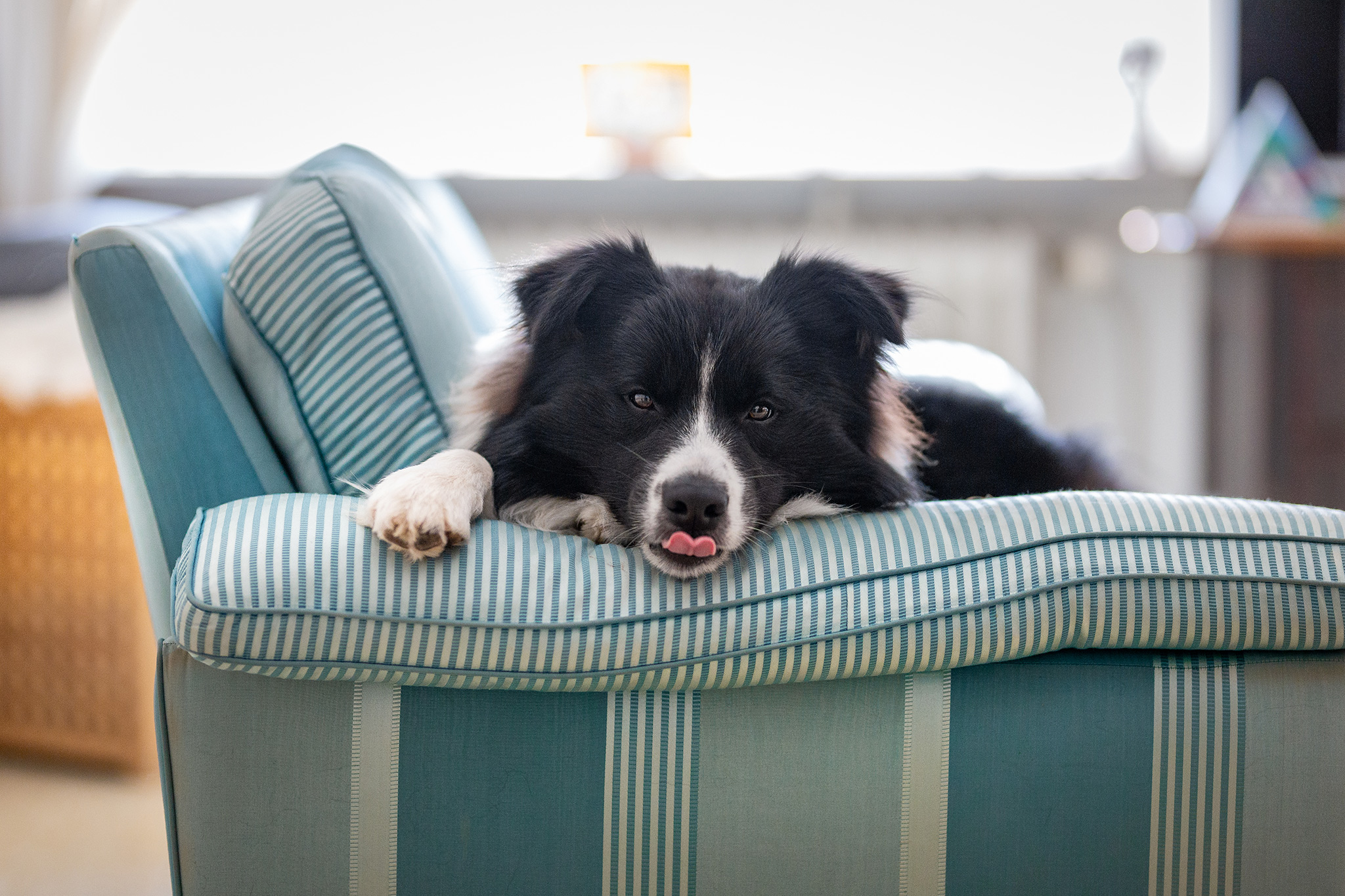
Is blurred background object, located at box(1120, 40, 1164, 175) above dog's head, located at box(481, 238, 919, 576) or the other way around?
above

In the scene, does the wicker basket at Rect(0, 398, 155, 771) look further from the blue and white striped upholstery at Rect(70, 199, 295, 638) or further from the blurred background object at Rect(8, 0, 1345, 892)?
the blurred background object at Rect(8, 0, 1345, 892)

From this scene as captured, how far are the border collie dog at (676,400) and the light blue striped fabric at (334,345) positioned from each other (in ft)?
0.34

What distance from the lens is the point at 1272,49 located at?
11.7ft

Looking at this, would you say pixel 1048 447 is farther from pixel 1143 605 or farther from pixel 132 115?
pixel 132 115

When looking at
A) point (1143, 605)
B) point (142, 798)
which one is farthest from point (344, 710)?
point (142, 798)

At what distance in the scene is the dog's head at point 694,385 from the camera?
4.36ft

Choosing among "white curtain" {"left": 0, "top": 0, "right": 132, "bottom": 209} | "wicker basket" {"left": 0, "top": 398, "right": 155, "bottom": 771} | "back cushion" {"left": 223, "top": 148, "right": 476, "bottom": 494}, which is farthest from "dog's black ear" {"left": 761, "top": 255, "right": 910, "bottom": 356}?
"white curtain" {"left": 0, "top": 0, "right": 132, "bottom": 209}

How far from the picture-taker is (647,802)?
1.12m

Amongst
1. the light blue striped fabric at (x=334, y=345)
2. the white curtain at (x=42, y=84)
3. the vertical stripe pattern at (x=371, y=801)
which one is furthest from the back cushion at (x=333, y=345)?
the white curtain at (x=42, y=84)

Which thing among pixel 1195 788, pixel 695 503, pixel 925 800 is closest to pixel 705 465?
pixel 695 503

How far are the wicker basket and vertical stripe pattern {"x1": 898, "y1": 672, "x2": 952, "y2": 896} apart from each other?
6.34ft

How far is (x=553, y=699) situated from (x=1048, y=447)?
3.58ft

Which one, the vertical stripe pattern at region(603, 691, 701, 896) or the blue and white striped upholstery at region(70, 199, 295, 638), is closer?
the vertical stripe pattern at region(603, 691, 701, 896)

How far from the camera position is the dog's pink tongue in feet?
3.74
